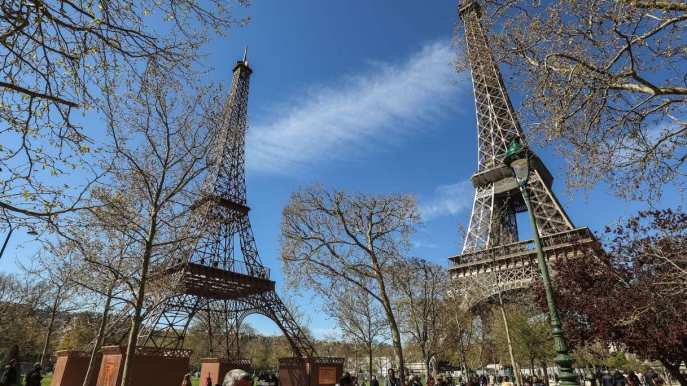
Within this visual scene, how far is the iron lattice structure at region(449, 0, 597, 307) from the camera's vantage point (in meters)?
32.0

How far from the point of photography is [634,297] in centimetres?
1504

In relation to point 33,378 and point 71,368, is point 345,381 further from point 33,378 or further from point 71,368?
point 71,368

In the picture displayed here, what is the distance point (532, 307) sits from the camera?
89.0 ft

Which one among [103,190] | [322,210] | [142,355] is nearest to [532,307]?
[322,210]

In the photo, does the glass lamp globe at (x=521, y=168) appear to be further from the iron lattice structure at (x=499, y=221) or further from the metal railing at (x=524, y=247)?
the metal railing at (x=524, y=247)

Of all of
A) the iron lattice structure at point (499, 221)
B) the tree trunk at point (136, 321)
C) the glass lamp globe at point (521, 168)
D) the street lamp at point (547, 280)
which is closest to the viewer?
the street lamp at point (547, 280)

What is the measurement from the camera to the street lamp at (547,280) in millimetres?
5449

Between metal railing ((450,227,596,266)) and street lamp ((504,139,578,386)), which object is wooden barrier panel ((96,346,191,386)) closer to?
street lamp ((504,139,578,386))

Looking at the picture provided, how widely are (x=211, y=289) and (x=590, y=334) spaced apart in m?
23.2

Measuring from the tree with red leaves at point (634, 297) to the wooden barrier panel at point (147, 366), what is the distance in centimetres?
1838

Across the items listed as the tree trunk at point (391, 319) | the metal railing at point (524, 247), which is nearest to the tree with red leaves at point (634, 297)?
the tree trunk at point (391, 319)

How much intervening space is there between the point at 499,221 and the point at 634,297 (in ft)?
80.7

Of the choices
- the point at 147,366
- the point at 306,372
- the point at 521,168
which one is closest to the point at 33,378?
the point at 147,366

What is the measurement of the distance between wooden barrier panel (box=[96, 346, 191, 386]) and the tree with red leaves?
18380 millimetres
